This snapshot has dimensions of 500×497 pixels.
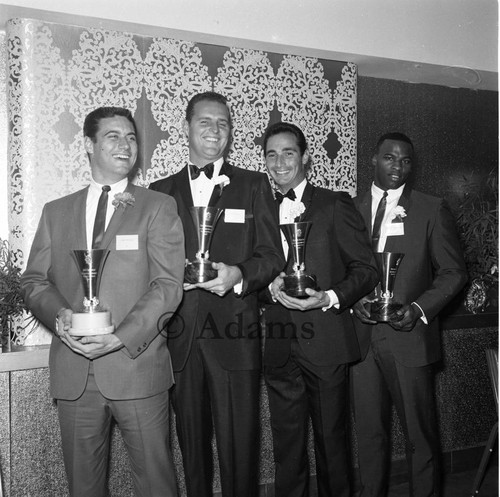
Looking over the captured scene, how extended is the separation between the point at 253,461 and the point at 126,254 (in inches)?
44.9

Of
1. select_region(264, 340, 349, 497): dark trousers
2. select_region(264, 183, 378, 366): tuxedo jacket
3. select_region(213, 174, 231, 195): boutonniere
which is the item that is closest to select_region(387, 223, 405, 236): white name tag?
select_region(264, 183, 378, 366): tuxedo jacket

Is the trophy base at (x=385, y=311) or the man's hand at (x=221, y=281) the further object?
the trophy base at (x=385, y=311)

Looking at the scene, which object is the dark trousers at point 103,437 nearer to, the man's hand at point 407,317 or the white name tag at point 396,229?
the man's hand at point 407,317

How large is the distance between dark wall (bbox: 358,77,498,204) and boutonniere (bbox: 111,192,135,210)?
9.96ft

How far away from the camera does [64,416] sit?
2.77m

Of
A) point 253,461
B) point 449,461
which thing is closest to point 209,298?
point 253,461

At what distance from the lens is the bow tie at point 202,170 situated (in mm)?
3191

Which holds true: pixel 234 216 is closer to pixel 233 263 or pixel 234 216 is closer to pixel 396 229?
pixel 233 263

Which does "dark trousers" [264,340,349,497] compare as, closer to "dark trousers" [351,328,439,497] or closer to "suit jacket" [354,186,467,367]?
A: "dark trousers" [351,328,439,497]

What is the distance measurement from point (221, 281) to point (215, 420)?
661mm

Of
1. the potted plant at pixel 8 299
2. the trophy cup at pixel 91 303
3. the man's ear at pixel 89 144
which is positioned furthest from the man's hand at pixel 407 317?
the potted plant at pixel 8 299

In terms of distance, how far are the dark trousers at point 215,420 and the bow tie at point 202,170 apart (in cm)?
82

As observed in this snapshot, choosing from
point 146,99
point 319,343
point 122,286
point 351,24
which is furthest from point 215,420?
point 351,24

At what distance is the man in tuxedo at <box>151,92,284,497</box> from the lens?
2973 mm
